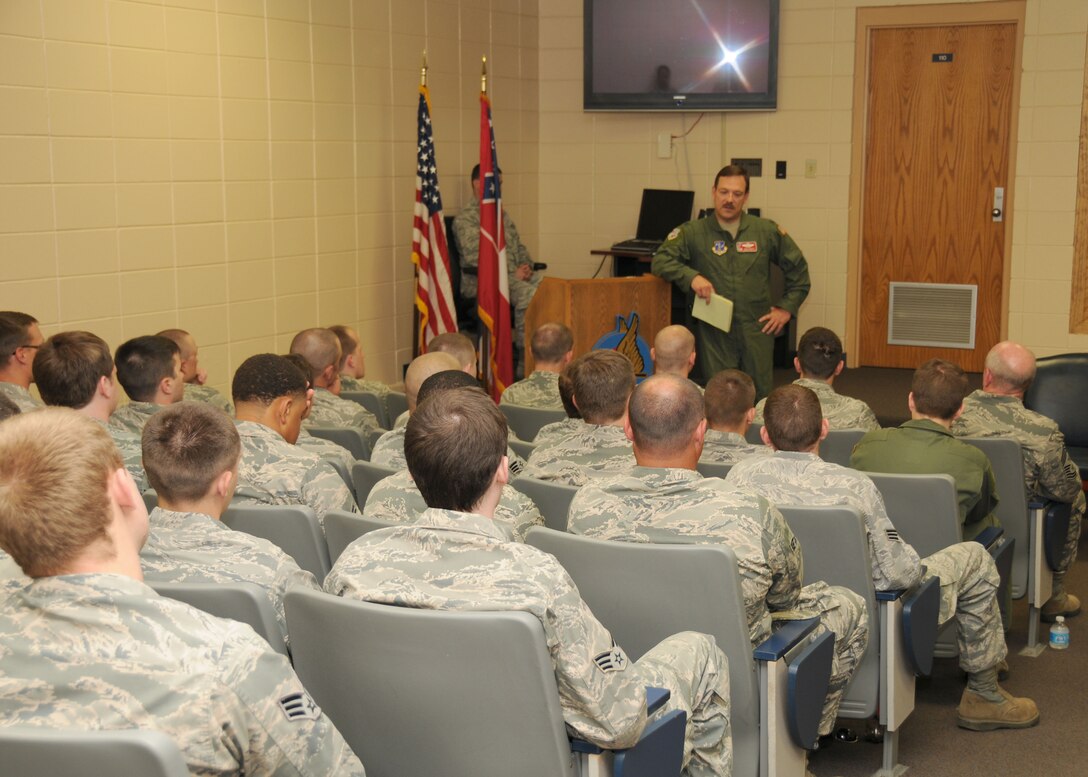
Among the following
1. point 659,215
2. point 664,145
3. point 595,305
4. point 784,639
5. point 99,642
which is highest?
point 664,145

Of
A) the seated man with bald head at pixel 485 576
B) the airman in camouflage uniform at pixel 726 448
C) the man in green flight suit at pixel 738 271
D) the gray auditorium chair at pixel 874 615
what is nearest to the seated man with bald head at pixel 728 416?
the airman in camouflage uniform at pixel 726 448

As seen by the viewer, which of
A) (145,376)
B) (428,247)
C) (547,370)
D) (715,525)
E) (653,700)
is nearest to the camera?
(653,700)

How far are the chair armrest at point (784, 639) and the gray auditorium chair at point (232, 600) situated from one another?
3.31 feet

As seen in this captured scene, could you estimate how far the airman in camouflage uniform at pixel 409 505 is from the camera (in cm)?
295

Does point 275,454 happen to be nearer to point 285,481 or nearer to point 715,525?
point 285,481

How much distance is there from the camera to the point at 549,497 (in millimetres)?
3232

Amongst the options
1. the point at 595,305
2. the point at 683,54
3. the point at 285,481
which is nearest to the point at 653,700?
the point at 285,481

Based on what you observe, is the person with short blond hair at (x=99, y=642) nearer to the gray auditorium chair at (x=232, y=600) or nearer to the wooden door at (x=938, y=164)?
the gray auditorium chair at (x=232, y=600)

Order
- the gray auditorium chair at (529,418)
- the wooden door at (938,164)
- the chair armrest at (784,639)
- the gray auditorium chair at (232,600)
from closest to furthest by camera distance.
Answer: the gray auditorium chair at (232,600), the chair armrest at (784,639), the gray auditorium chair at (529,418), the wooden door at (938,164)

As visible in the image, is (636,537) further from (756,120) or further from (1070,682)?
(756,120)

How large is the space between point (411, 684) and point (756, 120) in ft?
24.0

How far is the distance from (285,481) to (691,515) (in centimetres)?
118

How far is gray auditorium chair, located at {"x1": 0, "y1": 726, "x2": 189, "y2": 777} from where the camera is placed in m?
1.31

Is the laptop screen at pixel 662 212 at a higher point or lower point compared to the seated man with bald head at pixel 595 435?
higher
